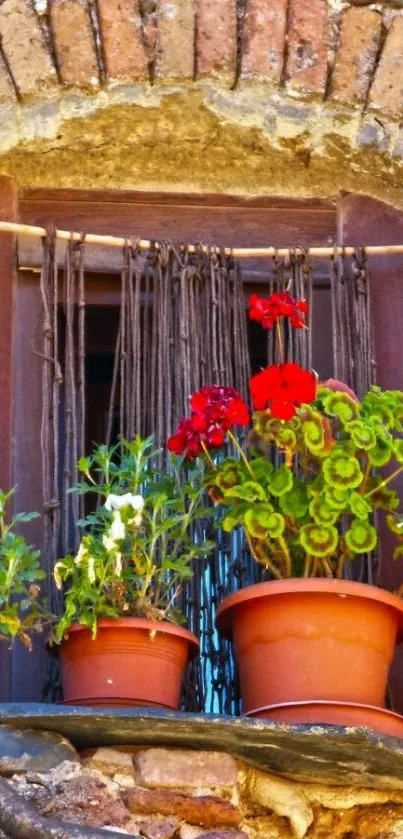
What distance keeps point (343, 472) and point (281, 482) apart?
124 millimetres

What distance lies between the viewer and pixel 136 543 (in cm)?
343

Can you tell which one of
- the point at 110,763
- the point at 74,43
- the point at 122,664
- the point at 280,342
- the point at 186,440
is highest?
the point at 74,43

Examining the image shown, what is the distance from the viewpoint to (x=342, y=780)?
3.23 meters

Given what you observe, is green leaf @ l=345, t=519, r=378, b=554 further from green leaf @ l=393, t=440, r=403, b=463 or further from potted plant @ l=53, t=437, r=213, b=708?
potted plant @ l=53, t=437, r=213, b=708

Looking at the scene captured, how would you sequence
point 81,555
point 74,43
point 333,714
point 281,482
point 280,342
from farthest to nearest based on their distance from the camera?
point 74,43 → point 280,342 → point 281,482 → point 81,555 → point 333,714

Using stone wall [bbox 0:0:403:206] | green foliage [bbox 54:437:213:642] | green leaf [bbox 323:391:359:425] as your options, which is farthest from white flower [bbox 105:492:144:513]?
stone wall [bbox 0:0:403:206]

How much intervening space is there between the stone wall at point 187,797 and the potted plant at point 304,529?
0.15m

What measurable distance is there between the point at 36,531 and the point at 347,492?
75 centimetres

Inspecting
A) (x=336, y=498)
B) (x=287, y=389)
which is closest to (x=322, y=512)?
(x=336, y=498)

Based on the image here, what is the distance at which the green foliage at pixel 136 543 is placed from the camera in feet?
11.0

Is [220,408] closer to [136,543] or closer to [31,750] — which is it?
[136,543]

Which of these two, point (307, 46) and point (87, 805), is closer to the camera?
point (87, 805)

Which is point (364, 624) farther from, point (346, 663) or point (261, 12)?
point (261, 12)

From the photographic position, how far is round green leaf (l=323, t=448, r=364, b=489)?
345cm
